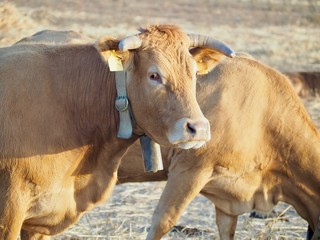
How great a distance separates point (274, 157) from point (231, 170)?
46 cm

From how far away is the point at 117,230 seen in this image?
9562 mm

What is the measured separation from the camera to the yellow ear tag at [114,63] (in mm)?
6691

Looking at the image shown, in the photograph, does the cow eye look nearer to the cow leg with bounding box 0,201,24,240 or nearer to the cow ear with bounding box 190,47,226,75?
the cow ear with bounding box 190,47,226,75

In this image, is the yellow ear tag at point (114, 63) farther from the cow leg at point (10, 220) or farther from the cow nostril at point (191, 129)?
the cow leg at point (10, 220)

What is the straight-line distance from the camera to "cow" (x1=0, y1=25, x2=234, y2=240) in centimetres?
668

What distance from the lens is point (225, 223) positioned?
9.18m

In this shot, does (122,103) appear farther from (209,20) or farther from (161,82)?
(209,20)

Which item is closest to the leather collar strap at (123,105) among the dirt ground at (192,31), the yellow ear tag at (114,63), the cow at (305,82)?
the yellow ear tag at (114,63)

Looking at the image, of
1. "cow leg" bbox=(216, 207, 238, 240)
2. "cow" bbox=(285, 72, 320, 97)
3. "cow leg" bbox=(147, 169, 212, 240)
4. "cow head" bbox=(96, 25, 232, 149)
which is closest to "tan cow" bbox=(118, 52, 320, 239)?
"cow leg" bbox=(147, 169, 212, 240)

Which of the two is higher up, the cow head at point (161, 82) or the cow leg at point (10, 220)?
the cow head at point (161, 82)

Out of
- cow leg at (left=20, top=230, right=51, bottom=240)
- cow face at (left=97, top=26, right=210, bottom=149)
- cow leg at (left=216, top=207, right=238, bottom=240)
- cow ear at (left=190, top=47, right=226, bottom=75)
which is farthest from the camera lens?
cow leg at (left=216, top=207, right=238, bottom=240)

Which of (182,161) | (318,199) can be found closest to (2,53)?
(182,161)

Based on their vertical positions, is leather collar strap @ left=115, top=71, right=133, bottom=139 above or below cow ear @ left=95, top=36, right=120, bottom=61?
below

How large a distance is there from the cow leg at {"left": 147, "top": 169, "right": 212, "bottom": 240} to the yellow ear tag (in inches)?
81.6
